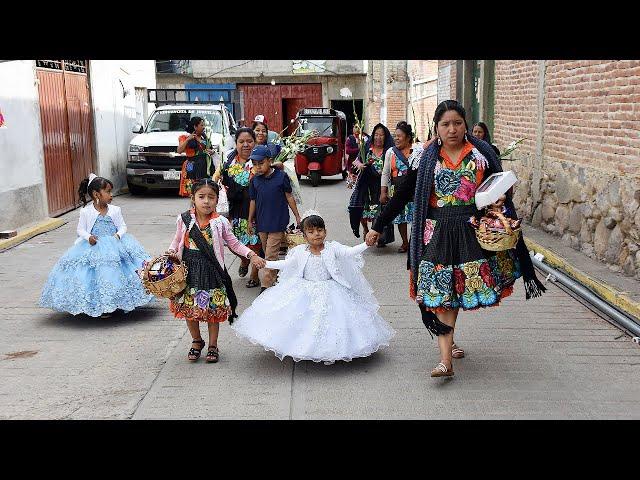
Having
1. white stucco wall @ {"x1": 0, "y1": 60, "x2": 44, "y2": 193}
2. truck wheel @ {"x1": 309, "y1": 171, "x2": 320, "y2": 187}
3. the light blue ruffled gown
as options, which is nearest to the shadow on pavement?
the light blue ruffled gown

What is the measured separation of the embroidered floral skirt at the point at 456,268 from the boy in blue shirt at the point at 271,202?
9.51 ft

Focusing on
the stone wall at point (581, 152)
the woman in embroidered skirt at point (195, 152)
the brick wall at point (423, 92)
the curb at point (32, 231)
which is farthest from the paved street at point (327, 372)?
the brick wall at point (423, 92)

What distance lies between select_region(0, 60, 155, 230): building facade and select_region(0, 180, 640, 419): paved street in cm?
518

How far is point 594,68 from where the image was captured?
940cm

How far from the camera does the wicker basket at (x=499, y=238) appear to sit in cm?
511

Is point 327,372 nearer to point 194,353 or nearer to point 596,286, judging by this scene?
point 194,353

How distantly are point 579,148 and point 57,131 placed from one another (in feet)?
33.1

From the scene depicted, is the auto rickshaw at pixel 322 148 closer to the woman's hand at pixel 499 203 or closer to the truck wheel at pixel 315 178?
the truck wheel at pixel 315 178

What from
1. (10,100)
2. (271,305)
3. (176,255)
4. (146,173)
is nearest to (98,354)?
(176,255)

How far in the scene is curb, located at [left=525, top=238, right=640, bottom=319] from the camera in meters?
7.16

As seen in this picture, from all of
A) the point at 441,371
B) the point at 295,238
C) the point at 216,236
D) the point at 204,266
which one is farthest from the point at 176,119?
the point at 441,371

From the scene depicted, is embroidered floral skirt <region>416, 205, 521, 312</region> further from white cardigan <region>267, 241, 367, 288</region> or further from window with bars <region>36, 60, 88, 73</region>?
window with bars <region>36, 60, 88, 73</region>
